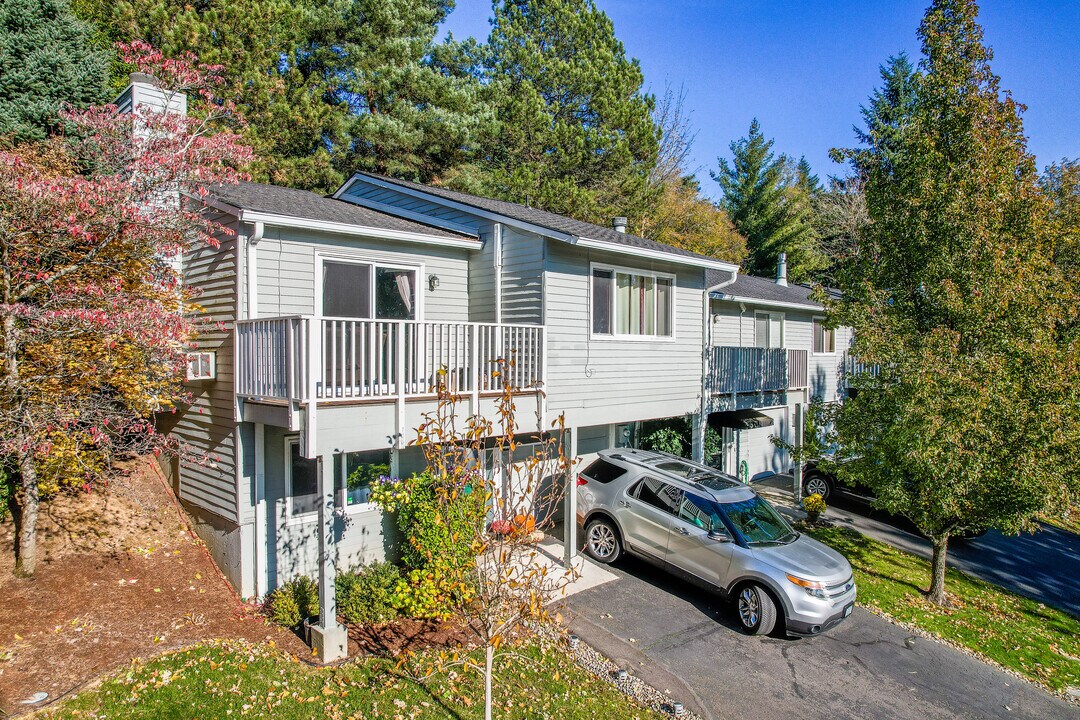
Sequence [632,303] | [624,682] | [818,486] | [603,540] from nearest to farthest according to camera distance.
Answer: [624,682] < [603,540] < [632,303] < [818,486]

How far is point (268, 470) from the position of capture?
8898 millimetres

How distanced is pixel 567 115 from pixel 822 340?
14584 millimetres

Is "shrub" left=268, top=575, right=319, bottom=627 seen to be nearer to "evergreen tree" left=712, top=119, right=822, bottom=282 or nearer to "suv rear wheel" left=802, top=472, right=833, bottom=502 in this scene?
"suv rear wheel" left=802, top=472, right=833, bottom=502

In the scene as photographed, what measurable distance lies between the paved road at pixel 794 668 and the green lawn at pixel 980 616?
0.53 metres

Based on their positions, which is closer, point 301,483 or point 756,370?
point 301,483

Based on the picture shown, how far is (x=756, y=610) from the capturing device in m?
8.37

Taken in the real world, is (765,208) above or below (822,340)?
above

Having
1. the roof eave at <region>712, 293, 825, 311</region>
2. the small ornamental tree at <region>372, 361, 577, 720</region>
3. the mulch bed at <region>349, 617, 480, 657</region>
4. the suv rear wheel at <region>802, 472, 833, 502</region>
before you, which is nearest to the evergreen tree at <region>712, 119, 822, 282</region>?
the roof eave at <region>712, 293, 825, 311</region>

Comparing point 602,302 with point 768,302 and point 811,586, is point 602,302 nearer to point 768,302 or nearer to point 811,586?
point 811,586

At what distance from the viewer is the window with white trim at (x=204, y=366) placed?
29.5 feet

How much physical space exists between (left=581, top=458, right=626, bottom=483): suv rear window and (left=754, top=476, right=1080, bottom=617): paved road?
6.34m

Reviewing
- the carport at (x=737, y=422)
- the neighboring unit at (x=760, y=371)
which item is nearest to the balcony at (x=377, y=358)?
the neighboring unit at (x=760, y=371)

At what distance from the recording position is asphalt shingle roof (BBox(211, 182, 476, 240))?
9039mm

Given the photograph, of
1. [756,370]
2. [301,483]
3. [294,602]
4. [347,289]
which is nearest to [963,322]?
[756,370]
